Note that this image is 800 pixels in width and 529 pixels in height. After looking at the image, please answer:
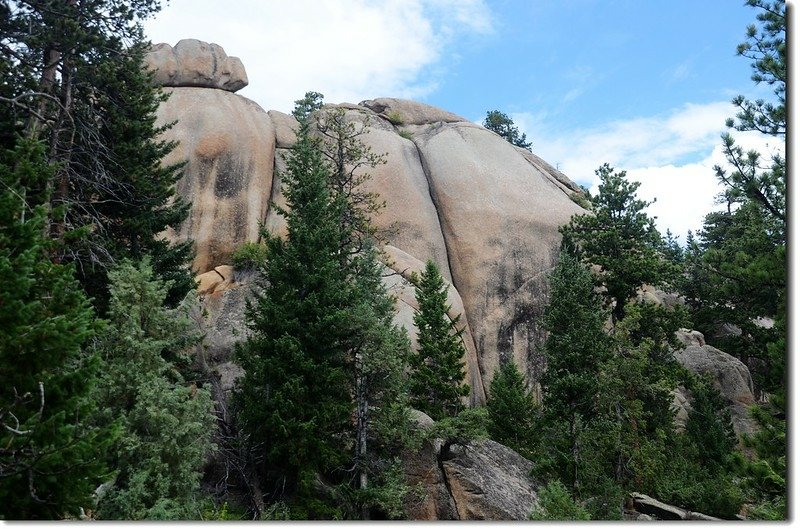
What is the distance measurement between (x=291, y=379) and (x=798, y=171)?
10042 millimetres

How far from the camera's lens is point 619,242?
22766 mm

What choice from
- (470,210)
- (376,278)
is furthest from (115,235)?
(470,210)

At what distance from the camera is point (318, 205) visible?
1542 centimetres

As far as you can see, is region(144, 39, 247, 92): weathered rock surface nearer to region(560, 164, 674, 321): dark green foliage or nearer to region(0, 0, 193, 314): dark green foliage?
region(0, 0, 193, 314): dark green foliage

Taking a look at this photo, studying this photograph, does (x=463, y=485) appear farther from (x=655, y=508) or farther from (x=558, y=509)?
(x=655, y=508)

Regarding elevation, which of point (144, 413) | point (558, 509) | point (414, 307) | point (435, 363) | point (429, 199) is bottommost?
point (558, 509)

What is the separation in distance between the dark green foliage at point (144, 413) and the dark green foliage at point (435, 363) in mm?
9632

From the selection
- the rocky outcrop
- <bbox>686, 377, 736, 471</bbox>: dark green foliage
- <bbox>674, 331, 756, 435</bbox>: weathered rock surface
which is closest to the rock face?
<bbox>686, 377, 736, 471</bbox>: dark green foliage

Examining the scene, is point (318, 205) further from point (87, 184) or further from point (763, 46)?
point (763, 46)

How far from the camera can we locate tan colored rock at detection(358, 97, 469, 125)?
3412cm

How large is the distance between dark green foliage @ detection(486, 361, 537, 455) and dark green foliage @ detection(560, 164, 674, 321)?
17.0ft

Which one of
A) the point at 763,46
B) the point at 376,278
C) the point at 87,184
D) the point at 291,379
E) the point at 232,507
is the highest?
the point at 763,46

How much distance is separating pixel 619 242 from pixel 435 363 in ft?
A: 28.8

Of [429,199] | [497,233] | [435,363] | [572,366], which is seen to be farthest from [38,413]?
[429,199]
